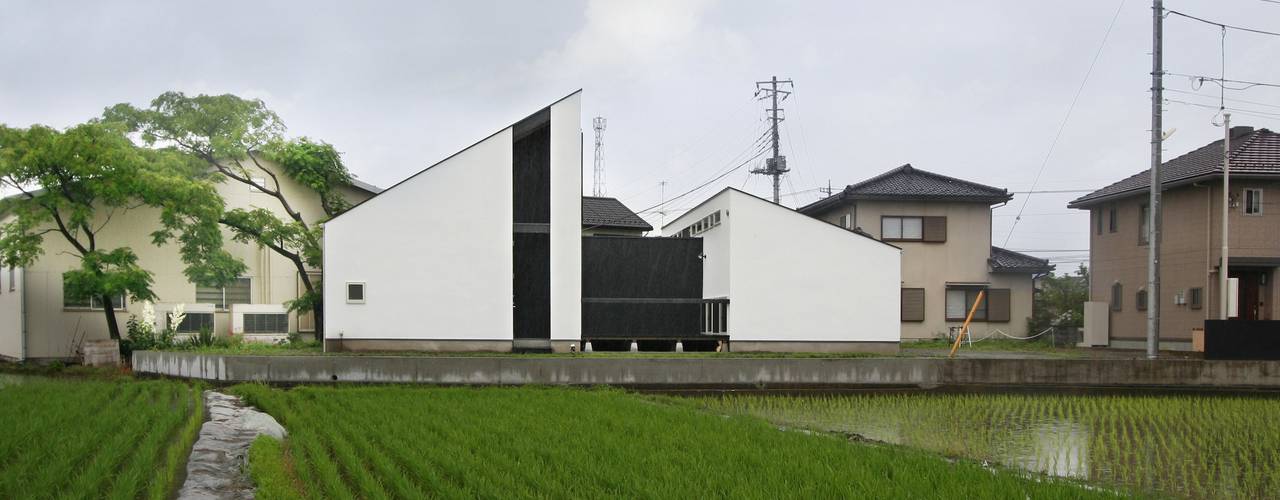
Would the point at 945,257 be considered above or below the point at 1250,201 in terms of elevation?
below

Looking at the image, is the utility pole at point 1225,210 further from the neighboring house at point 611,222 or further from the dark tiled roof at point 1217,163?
the neighboring house at point 611,222

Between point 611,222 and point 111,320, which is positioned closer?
point 111,320

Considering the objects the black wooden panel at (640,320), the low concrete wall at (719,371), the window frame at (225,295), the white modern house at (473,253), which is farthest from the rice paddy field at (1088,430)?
the window frame at (225,295)

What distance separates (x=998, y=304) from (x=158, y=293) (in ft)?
75.3

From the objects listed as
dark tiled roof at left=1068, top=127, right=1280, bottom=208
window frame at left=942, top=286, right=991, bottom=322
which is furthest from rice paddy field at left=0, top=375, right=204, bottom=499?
dark tiled roof at left=1068, top=127, right=1280, bottom=208

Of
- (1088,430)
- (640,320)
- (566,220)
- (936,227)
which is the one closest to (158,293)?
(566,220)

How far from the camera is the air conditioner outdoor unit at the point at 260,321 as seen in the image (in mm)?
23094

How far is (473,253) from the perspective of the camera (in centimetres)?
2098

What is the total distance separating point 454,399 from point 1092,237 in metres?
23.1

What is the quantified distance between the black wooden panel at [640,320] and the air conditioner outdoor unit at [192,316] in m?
8.95

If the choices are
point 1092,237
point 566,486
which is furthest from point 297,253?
point 1092,237

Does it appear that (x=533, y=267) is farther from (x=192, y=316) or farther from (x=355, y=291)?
(x=192, y=316)

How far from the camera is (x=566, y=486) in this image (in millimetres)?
7402

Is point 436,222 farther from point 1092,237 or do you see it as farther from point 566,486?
point 1092,237
